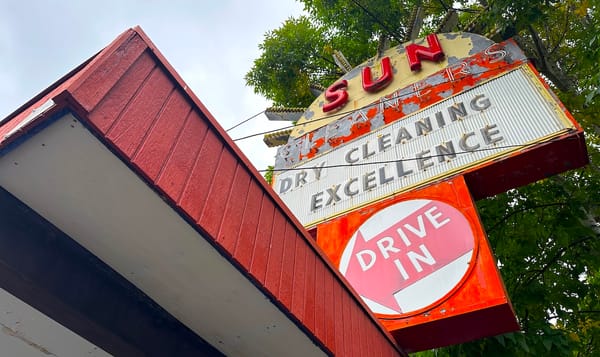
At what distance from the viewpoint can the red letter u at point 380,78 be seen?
5.98 meters

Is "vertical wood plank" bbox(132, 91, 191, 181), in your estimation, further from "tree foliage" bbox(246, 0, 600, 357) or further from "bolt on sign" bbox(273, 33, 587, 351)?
"tree foliage" bbox(246, 0, 600, 357)

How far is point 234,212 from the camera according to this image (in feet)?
5.21

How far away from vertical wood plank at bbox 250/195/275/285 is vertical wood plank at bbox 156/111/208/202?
41 centimetres

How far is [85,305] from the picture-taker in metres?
1.46

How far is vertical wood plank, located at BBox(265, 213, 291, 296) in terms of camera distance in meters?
1.60

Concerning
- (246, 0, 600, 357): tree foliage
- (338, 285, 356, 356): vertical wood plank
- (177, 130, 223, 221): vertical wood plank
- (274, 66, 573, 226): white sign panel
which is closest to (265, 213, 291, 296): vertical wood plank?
(177, 130, 223, 221): vertical wood plank

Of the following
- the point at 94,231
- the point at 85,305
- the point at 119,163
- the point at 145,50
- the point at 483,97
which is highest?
the point at 145,50

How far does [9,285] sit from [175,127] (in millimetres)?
736

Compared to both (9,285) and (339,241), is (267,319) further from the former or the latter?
(339,241)

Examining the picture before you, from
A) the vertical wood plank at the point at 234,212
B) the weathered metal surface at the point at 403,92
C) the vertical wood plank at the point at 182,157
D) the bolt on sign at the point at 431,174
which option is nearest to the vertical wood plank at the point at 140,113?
the vertical wood plank at the point at 182,157

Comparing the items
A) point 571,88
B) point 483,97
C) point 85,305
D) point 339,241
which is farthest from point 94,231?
point 571,88

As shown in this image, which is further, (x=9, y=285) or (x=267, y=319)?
(x=267, y=319)

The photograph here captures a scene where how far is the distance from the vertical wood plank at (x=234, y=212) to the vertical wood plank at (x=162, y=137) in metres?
0.31

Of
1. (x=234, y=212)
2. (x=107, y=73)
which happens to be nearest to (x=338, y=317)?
(x=234, y=212)
